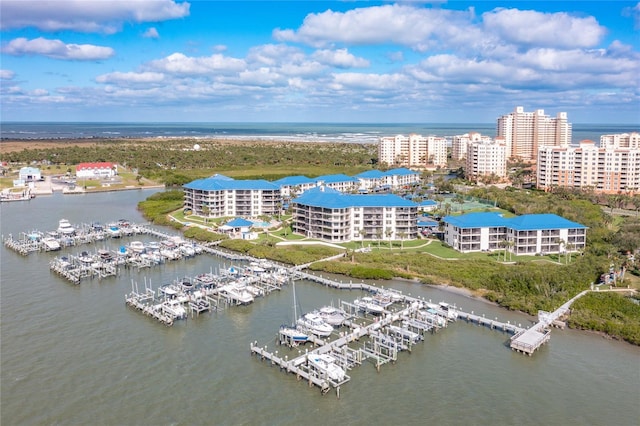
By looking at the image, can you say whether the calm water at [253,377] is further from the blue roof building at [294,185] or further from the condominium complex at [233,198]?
the blue roof building at [294,185]

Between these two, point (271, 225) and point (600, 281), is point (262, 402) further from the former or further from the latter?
point (271, 225)

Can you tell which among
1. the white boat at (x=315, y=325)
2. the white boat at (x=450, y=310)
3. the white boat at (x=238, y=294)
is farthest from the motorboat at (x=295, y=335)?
the white boat at (x=450, y=310)

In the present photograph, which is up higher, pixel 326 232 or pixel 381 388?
pixel 326 232

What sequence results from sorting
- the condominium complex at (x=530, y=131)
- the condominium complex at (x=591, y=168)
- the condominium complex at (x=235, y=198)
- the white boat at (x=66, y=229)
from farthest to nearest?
the condominium complex at (x=530, y=131) → the condominium complex at (x=591, y=168) → the condominium complex at (x=235, y=198) → the white boat at (x=66, y=229)

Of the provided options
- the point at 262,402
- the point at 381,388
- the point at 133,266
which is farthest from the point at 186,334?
the point at 133,266

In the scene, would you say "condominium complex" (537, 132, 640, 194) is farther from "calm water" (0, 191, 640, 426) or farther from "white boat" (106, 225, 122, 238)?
"white boat" (106, 225, 122, 238)

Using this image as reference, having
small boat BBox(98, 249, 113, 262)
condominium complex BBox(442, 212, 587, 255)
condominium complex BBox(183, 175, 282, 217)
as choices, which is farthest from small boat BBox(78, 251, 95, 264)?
condominium complex BBox(442, 212, 587, 255)

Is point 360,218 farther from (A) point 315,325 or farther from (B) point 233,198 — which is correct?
(A) point 315,325
